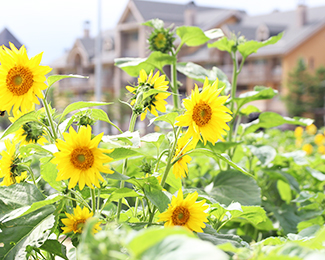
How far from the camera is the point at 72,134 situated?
0.73m

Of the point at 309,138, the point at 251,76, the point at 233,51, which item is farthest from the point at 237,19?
the point at 233,51

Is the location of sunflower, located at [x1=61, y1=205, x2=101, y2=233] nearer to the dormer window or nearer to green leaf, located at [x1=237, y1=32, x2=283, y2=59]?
green leaf, located at [x1=237, y1=32, x2=283, y2=59]

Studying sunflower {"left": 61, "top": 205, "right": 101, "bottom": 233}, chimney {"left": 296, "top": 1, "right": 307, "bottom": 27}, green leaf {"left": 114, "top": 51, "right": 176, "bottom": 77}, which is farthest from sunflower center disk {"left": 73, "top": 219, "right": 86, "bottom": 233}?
chimney {"left": 296, "top": 1, "right": 307, "bottom": 27}

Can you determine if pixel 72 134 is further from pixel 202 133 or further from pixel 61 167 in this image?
pixel 202 133

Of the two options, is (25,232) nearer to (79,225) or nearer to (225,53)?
(79,225)

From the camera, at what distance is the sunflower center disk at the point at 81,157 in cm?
74

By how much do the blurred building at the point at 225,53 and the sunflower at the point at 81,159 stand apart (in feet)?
68.5

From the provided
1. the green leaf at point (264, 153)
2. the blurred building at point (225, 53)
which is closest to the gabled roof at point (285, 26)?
the blurred building at point (225, 53)

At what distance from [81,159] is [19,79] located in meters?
0.23

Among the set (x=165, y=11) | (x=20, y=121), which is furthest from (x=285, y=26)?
(x=20, y=121)

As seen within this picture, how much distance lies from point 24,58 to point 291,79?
23.4 metres

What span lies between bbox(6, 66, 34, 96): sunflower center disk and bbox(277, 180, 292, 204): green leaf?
4.75ft

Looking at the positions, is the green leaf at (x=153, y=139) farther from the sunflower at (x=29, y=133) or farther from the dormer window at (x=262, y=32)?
the dormer window at (x=262, y=32)

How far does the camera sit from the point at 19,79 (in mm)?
812
